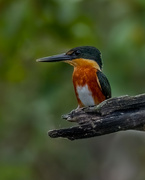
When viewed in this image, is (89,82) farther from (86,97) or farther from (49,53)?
(49,53)

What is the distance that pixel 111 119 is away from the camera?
345 centimetres

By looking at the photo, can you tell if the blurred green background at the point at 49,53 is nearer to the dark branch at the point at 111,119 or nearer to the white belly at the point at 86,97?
the white belly at the point at 86,97

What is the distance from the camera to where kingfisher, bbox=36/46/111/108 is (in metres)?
4.27

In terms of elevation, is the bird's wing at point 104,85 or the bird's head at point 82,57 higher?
the bird's head at point 82,57

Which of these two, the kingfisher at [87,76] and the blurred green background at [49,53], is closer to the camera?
the kingfisher at [87,76]

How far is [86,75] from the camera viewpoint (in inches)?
174

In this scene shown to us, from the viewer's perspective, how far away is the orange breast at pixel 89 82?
14.3 feet

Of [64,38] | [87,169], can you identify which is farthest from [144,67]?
[87,169]

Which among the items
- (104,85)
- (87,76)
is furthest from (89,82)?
(104,85)

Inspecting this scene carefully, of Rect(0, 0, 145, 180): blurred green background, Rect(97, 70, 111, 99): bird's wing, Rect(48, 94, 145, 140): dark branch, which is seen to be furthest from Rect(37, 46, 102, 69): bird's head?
Rect(48, 94, 145, 140): dark branch

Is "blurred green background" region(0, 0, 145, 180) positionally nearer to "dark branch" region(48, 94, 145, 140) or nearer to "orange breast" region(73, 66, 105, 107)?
"orange breast" region(73, 66, 105, 107)

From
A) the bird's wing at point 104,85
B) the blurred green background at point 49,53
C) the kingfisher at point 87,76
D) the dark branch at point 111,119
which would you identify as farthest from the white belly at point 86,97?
the dark branch at point 111,119

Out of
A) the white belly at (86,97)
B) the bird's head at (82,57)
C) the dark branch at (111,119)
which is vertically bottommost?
the dark branch at (111,119)

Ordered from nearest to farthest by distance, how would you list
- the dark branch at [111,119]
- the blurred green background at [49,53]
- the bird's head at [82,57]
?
the dark branch at [111,119] → the bird's head at [82,57] → the blurred green background at [49,53]
